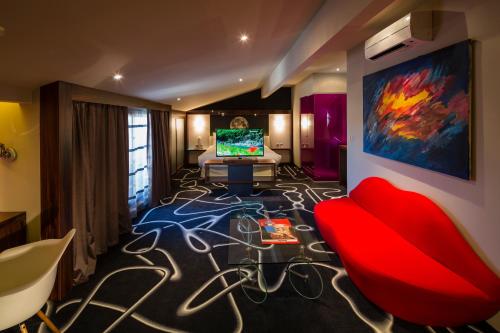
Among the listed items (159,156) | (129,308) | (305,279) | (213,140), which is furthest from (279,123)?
(129,308)

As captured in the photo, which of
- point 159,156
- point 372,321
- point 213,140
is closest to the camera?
point 372,321

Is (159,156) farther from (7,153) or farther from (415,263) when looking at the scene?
(415,263)

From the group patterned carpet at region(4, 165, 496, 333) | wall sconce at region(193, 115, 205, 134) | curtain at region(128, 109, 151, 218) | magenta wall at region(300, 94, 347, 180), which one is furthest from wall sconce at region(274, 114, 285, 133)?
patterned carpet at region(4, 165, 496, 333)

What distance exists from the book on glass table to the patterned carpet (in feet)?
1.13

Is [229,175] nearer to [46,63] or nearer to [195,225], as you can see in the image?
[195,225]

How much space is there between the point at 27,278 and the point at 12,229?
676mm

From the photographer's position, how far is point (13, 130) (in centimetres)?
257

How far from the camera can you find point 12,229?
245 cm

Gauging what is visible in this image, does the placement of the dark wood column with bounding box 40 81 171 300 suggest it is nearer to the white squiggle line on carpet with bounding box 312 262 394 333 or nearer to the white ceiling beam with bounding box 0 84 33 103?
the white ceiling beam with bounding box 0 84 33 103

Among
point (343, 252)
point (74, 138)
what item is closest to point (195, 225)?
point (74, 138)

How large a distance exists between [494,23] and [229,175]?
463cm

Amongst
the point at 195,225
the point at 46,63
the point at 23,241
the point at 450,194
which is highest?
the point at 46,63

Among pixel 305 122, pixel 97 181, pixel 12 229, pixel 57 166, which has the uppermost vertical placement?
pixel 305 122

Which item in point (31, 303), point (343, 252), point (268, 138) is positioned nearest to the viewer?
point (31, 303)
